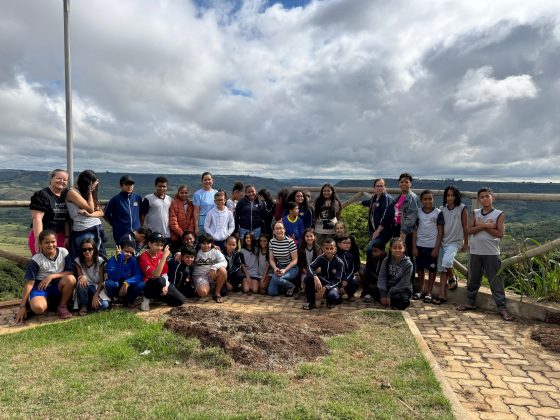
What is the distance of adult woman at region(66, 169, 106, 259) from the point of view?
594 centimetres

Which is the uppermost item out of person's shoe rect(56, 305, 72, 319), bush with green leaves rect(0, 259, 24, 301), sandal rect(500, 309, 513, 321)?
sandal rect(500, 309, 513, 321)

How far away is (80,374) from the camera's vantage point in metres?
3.82

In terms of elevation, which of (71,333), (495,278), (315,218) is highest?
(315,218)

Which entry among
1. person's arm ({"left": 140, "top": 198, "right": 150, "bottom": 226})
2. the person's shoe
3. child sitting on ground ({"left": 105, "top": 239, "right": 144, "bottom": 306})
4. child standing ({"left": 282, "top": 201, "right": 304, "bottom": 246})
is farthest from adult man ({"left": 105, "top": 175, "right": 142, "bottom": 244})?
child standing ({"left": 282, "top": 201, "right": 304, "bottom": 246})

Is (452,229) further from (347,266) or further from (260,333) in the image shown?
(260,333)

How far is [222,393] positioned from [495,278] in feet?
15.2

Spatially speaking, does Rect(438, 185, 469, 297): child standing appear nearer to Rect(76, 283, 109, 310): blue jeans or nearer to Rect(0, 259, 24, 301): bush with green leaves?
Rect(76, 283, 109, 310): blue jeans

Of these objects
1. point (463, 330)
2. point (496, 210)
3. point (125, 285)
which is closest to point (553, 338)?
point (463, 330)

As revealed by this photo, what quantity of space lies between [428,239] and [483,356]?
8.00 feet

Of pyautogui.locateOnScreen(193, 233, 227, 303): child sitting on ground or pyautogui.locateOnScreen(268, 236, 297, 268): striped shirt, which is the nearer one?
pyautogui.locateOnScreen(193, 233, 227, 303): child sitting on ground

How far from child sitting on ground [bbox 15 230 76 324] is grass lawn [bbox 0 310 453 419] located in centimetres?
80

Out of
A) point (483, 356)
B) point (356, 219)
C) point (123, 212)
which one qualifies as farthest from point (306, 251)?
point (356, 219)

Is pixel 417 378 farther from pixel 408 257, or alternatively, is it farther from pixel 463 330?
pixel 408 257

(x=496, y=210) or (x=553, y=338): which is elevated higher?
(x=496, y=210)
